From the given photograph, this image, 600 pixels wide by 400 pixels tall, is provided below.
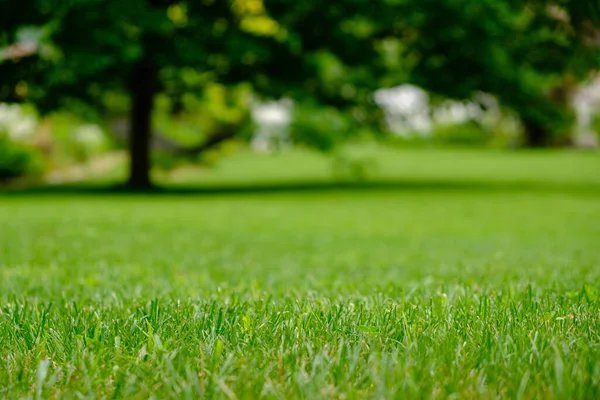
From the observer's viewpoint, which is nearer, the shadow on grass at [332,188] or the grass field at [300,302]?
the grass field at [300,302]

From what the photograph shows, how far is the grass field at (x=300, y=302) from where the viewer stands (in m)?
2.08

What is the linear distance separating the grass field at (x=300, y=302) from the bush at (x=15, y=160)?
836 centimetres

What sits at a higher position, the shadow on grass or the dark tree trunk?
the dark tree trunk

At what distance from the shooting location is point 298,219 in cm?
1067

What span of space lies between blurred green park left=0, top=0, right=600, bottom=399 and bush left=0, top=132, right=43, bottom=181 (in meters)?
0.08

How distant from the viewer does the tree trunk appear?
1714 centimetres

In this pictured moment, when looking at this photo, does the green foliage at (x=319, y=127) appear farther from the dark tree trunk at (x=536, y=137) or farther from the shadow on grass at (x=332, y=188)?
the dark tree trunk at (x=536, y=137)

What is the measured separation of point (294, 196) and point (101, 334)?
40.4 feet

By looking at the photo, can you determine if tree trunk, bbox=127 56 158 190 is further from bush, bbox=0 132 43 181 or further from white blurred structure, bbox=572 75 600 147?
white blurred structure, bbox=572 75 600 147

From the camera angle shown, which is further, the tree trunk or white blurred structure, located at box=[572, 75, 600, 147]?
white blurred structure, located at box=[572, 75, 600, 147]

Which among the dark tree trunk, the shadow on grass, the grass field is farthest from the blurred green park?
the dark tree trunk

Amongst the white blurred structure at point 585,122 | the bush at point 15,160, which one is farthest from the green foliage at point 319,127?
the white blurred structure at point 585,122

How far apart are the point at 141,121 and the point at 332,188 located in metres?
4.97

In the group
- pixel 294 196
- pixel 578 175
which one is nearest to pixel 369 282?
pixel 294 196
